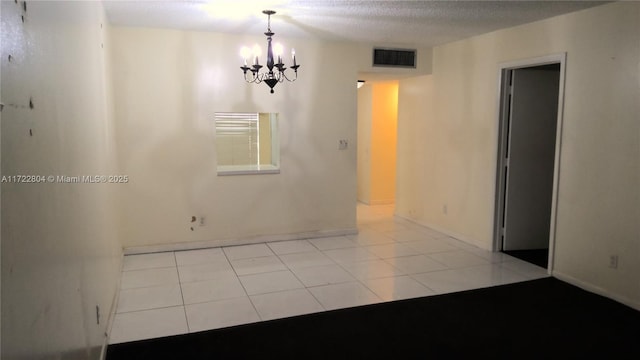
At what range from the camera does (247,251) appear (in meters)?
5.18

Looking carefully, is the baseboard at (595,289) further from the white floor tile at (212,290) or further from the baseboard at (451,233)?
the white floor tile at (212,290)

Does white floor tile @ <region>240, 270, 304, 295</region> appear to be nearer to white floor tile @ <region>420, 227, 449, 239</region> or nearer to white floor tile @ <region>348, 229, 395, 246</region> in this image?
white floor tile @ <region>348, 229, 395, 246</region>

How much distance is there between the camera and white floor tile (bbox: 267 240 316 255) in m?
5.18

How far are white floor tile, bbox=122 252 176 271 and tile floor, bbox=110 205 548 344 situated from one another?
1cm

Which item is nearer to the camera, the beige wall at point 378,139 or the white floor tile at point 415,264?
the white floor tile at point 415,264

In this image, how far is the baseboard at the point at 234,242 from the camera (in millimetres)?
5039

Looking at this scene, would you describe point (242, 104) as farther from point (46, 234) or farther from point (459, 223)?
point (46, 234)

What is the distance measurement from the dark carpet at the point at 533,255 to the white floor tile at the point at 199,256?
3.22m

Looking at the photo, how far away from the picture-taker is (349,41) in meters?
5.52

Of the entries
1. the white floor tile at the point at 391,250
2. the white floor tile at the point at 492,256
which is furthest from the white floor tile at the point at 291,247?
the white floor tile at the point at 492,256

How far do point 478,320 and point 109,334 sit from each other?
2.64m

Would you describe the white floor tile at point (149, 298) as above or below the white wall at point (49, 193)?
below

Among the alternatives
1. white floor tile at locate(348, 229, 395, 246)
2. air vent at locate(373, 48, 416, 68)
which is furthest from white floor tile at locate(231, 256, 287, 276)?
air vent at locate(373, 48, 416, 68)

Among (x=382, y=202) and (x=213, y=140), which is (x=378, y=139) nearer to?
(x=382, y=202)
